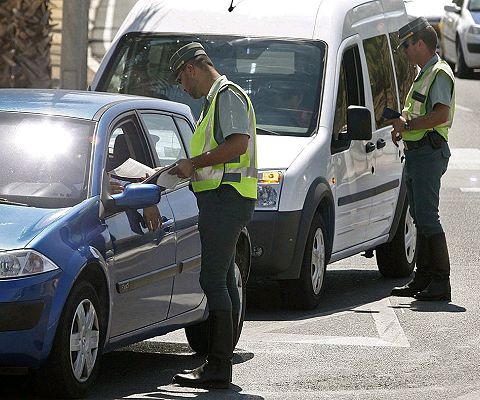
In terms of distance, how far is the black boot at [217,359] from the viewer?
8.67 metres

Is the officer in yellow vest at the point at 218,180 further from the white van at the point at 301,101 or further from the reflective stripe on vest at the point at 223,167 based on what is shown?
the white van at the point at 301,101

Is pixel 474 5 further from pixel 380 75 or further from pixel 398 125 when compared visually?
pixel 398 125

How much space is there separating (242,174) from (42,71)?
41.3 ft

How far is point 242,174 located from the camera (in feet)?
28.2

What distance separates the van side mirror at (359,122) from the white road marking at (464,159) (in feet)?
32.0

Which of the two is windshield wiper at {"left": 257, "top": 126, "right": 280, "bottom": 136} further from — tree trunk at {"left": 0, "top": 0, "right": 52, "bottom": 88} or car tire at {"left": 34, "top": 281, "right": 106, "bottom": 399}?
tree trunk at {"left": 0, "top": 0, "right": 52, "bottom": 88}

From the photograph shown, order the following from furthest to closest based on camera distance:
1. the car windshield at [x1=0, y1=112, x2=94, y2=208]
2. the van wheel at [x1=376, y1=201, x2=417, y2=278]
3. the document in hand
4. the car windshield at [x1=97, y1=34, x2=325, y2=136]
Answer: the van wheel at [x1=376, y1=201, x2=417, y2=278] < the car windshield at [x1=97, y1=34, x2=325, y2=136] < the document in hand < the car windshield at [x1=0, y1=112, x2=94, y2=208]

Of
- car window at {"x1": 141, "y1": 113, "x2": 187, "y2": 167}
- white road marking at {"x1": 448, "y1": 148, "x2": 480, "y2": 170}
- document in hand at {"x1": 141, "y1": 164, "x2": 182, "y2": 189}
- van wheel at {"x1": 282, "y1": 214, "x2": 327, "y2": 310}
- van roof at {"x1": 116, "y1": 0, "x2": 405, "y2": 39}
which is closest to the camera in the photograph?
document in hand at {"x1": 141, "y1": 164, "x2": 182, "y2": 189}

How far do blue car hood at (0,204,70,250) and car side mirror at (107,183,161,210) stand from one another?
0.33 meters

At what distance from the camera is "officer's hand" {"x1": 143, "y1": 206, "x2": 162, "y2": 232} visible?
28.8 ft

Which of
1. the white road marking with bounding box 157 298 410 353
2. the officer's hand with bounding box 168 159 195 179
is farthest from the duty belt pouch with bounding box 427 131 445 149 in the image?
the officer's hand with bounding box 168 159 195 179

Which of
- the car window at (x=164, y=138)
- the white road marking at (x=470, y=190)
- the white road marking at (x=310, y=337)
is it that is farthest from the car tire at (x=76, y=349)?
the white road marking at (x=470, y=190)

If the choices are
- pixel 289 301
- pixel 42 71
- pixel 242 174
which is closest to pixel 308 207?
pixel 289 301

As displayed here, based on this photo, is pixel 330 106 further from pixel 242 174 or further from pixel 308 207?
pixel 242 174
